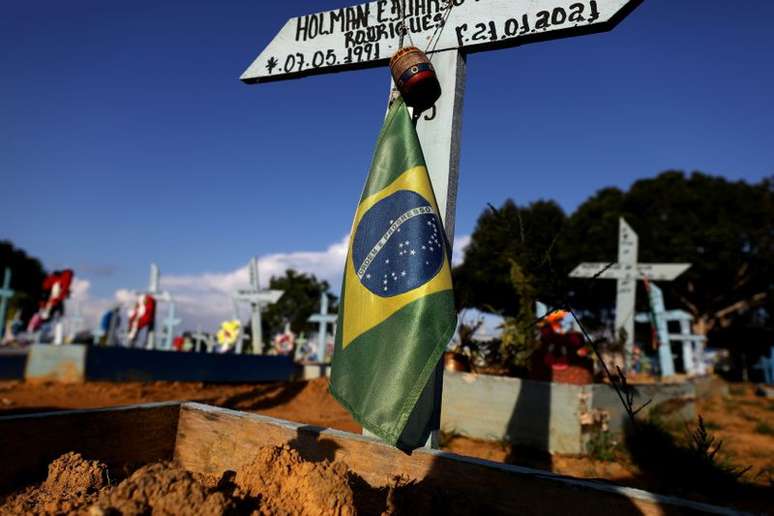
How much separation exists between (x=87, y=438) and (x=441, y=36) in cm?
261

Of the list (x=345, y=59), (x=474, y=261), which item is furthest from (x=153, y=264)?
(x=474, y=261)

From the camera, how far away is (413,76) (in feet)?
7.64

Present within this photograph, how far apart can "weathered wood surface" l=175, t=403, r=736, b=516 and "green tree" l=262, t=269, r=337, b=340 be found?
35.3 m

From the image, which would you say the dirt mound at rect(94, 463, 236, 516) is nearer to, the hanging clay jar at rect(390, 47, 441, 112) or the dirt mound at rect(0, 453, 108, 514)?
the dirt mound at rect(0, 453, 108, 514)

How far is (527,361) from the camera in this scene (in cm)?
559

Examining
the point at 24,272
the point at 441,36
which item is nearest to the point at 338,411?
the point at 441,36

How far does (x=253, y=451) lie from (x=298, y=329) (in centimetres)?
3780

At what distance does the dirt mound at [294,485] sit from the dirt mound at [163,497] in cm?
16

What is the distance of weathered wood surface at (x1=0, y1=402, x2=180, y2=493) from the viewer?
5.32 ft

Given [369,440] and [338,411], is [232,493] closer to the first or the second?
[369,440]

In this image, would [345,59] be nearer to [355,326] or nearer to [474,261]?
[355,326]

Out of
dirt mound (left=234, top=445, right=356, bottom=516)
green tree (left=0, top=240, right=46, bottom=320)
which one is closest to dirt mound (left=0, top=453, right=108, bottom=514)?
dirt mound (left=234, top=445, right=356, bottom=516)

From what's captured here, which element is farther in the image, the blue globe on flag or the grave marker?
the grave marker

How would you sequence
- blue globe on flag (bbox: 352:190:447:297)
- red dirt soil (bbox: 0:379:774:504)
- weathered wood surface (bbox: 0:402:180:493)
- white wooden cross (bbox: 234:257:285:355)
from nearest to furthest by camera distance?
weathered wood surface (bbox: 0:402:180:493), blue globe on flag (bbox: 352:190:447:297), red dirt soil (bbox: 0:379:774:504), white wooden cross (bbox: 234:257:285:355)
